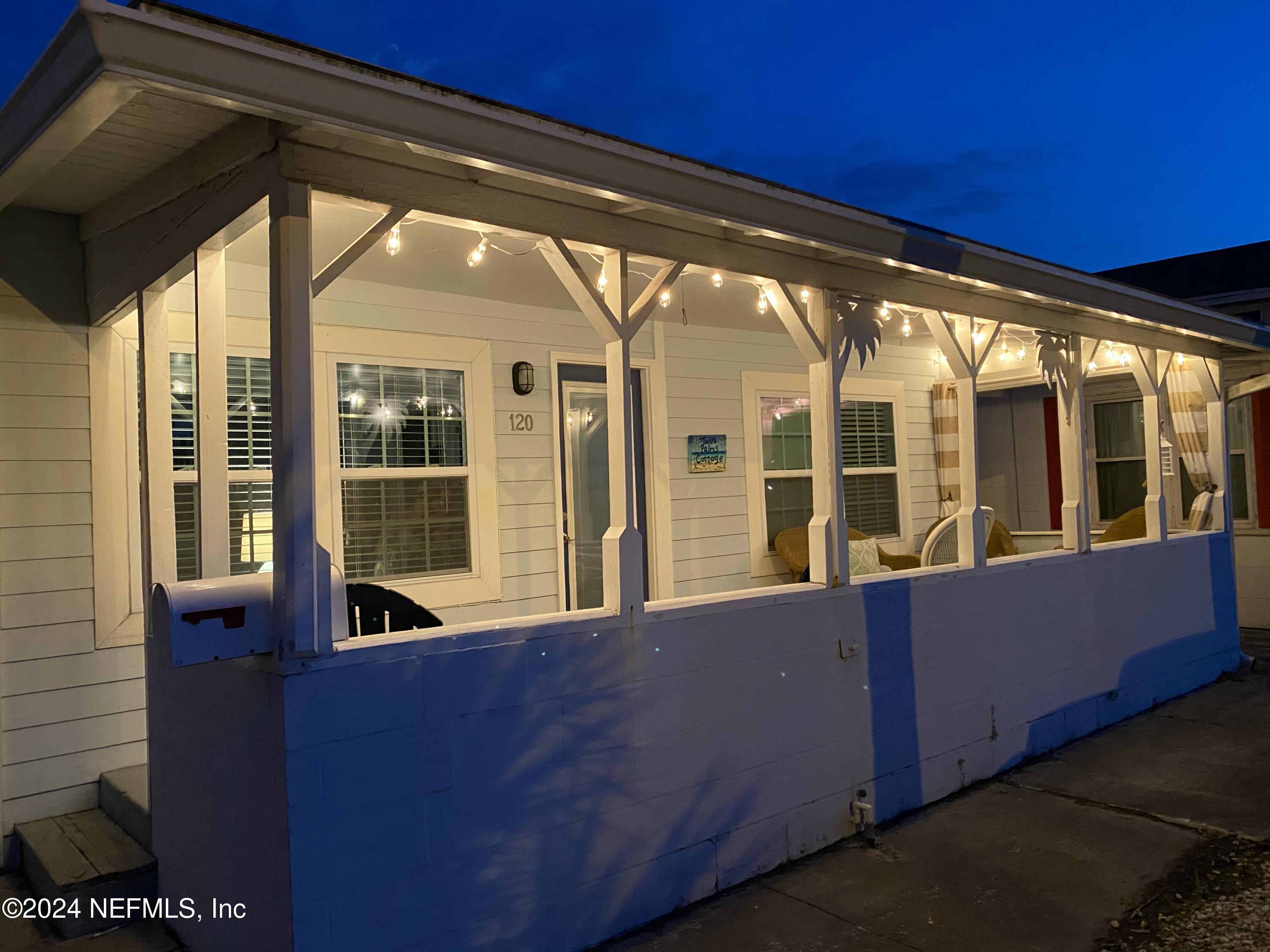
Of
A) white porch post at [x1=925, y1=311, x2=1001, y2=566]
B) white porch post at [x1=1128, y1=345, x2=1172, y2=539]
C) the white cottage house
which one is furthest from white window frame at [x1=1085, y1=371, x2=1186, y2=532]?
white porch post at [x1=925, y1=311, x2=1001, y2=566]

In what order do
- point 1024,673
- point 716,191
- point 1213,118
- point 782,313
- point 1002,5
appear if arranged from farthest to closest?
point 1213,118 → point 1002,5 → point 1024,673 → point 782,313 → point 716,191

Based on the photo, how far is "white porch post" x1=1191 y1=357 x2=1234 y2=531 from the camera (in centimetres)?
738

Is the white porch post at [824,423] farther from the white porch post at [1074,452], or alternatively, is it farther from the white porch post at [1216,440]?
the white porch post at [1216,440]

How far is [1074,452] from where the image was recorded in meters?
5.84

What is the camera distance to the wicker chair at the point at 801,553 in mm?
6715

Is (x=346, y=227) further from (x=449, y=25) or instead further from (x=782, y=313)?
(x=449, y=25)

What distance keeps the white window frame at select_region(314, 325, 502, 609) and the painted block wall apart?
1.08m

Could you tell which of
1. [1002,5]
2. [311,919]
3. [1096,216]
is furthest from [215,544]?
[1096,216]

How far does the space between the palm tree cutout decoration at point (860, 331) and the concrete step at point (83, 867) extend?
3.57 m

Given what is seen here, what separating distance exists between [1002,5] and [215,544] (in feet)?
476

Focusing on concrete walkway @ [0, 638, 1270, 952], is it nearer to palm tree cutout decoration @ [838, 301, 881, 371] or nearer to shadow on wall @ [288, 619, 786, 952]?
shadow on wall @ [288, 619, 786, 952]

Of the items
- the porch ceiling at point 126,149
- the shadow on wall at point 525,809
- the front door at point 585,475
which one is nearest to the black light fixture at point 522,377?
the front door at point 585,475

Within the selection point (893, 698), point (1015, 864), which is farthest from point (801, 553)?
point (1015, 864)

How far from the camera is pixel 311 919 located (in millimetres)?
2623
